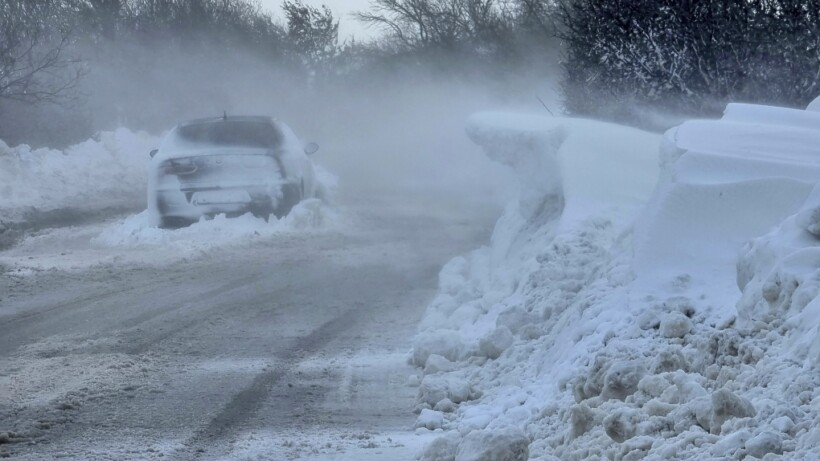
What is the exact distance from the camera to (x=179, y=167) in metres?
13.4

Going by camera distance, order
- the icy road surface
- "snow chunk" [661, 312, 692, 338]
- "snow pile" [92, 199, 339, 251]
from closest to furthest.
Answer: "snow chunk" [661, 312, 692, 338], the icy road surface, "snow pile" [92, 199, 339, 251]

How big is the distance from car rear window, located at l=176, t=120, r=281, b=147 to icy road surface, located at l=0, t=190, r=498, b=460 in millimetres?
1405

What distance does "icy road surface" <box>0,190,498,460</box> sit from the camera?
17.6 feet

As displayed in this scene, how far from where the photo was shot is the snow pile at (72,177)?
17500 mm

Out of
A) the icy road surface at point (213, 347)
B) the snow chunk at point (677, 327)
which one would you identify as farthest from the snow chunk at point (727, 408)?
the icy road surface at point (213, 347)

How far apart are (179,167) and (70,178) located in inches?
314

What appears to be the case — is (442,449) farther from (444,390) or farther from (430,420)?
(444,390)

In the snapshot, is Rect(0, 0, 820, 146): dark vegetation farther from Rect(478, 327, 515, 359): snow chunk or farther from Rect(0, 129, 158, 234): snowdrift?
Rect(478, 327, 515, 359): snow chunk

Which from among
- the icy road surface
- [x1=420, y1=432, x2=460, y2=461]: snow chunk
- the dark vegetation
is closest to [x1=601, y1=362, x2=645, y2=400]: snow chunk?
[x1=420, y1=432, x2=460, y2=461]: snow chunk

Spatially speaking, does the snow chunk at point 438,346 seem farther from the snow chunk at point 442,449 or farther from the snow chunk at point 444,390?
the snow chunk at point 442,449

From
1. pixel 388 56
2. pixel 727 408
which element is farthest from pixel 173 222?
pixel 388 56

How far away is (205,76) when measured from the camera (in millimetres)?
35844

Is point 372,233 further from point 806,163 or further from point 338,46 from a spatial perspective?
point 338,46

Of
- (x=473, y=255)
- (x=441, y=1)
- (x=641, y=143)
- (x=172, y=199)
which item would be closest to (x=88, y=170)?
(x=172, y=199)
